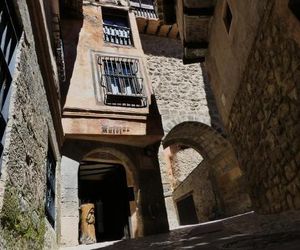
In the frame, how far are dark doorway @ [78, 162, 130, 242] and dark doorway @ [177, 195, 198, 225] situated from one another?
6434mm

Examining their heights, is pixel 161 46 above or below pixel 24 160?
above

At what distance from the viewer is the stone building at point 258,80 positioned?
329 centimetres

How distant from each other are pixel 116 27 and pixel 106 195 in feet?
22.7

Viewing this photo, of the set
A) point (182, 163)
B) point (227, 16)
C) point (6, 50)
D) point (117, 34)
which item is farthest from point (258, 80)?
point (182, 163)

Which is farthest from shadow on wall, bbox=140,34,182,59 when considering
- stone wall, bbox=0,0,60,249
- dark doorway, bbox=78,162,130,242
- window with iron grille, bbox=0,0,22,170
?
window with iron grille, bbox=0,0,22,170

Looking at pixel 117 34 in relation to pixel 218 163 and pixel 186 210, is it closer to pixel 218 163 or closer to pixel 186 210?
pixel 218 163

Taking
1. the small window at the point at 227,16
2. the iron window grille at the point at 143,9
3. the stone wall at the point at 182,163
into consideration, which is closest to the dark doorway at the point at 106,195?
the small window at the point at 227,16

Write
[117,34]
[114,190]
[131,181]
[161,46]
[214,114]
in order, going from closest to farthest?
[131,181]
[117,34]
[114,190]
[214,114]
[161,46]

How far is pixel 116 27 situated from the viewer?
1059 centimetres

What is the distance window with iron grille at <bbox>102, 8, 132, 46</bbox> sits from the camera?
10.2m

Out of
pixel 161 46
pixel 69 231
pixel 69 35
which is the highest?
pixel 161 46

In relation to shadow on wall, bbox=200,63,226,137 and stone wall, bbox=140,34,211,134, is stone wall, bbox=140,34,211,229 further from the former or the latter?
shadow on wall, bbox=200,63,226,137

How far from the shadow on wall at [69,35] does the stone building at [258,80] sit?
350 centimetres

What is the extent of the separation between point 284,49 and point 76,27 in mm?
7954
